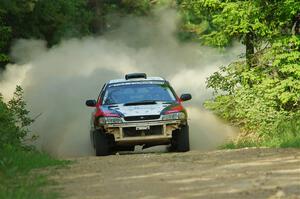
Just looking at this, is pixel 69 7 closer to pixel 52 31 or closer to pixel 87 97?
pixel 52 31

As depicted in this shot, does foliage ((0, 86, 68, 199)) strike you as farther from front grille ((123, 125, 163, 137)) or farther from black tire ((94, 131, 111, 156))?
front grille ((123, 125, 163, 137))

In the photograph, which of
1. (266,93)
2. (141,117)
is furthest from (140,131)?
(266,93)

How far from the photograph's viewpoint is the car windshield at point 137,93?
17.8 meters

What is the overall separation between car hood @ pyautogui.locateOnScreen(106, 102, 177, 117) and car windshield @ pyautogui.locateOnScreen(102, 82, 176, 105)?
389 millimetres

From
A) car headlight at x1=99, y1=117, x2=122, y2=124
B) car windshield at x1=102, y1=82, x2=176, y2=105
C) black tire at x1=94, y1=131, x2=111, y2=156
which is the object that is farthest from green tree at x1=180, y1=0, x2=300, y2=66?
black tire at x1=94, y1=131, x2=111, y2=156

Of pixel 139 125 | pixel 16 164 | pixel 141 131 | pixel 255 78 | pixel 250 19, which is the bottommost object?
pixel 16 164

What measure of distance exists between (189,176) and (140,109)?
6.38m

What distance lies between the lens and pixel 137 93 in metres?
18.1

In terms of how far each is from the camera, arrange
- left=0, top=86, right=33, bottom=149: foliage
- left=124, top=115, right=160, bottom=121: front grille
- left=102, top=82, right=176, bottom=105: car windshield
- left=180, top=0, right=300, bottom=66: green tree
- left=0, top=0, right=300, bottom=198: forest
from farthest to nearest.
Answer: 1. left=180, top=0, right=300, bottom=66: green tree
2. left=0, top=0, right=300, bottom=198: forest
3. left=102, top=82, right=176, bottom=105: car windshield
4. left=124, top=115, right=160, bottom=121: front grille
5. left=0, top=86, right=33, bottom=149: foliage

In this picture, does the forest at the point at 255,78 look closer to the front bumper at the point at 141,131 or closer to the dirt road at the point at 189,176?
the front bumper at the point at 141,131

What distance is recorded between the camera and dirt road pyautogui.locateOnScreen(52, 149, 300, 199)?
9.30 meters

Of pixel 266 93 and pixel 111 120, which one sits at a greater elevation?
pixel 266 93

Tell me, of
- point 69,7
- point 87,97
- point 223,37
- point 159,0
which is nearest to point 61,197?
point 223,37

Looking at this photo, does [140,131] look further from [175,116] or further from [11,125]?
[11,125]
